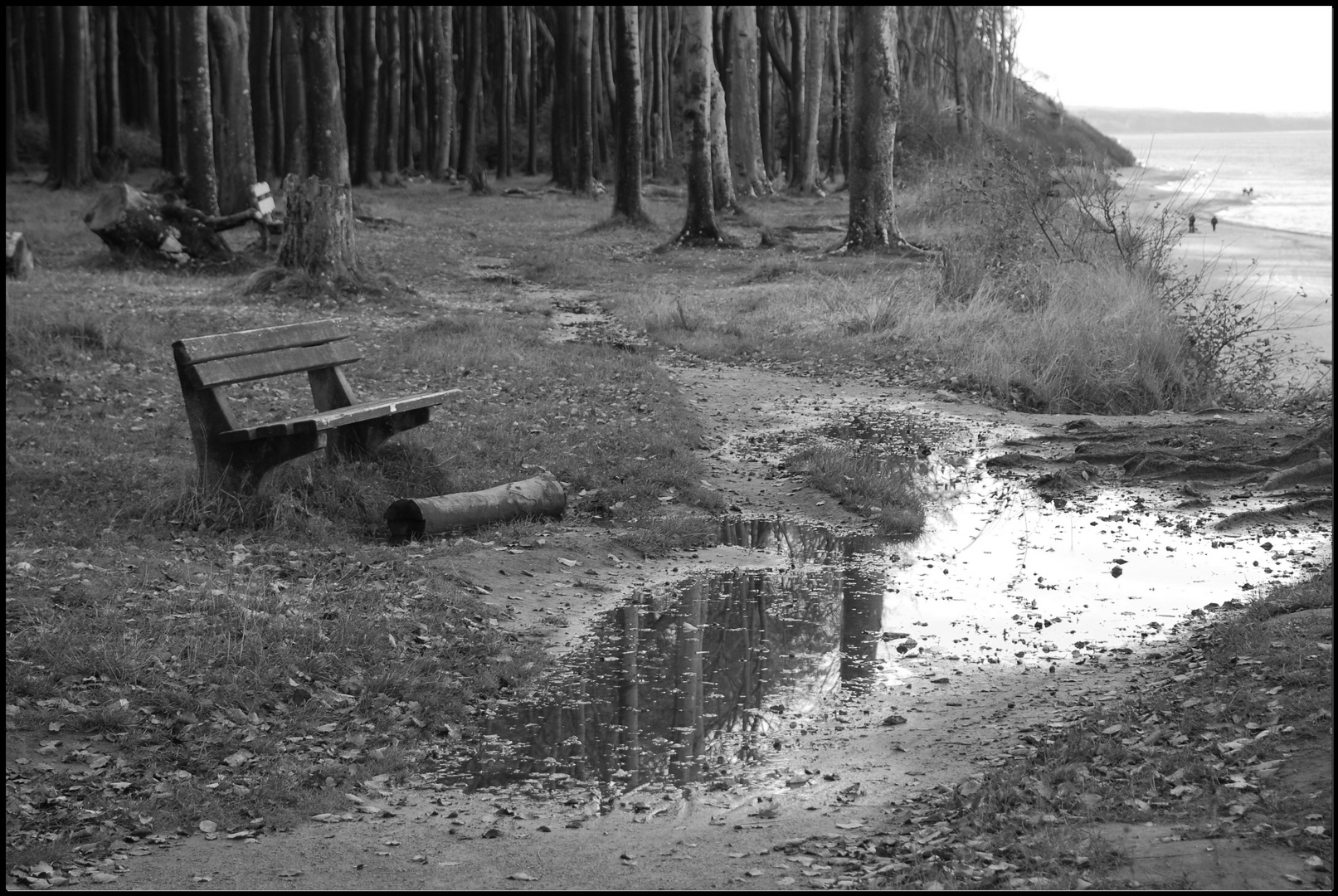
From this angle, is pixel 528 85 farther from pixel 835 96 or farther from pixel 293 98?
pixel 293 98

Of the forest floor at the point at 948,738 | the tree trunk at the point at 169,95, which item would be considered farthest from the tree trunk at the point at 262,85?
the forest floor at the point at 948,738

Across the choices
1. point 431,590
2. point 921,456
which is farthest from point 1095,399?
point 431,590

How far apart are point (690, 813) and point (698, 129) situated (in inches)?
745

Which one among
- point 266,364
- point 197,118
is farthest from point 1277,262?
point 266,364

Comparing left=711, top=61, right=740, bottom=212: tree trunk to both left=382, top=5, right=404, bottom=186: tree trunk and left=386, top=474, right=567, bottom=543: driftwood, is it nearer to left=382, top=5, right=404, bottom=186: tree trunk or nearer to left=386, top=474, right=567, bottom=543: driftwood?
left=382, top=5, right=404, bottom=186: tree trunk

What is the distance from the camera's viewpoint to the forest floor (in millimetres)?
3949

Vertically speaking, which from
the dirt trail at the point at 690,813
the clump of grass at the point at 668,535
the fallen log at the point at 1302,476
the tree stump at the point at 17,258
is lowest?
the dirt trail at the point at 690,813

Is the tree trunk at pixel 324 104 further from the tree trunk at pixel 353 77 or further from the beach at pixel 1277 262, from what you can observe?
the tree trunk at pixel 353 77

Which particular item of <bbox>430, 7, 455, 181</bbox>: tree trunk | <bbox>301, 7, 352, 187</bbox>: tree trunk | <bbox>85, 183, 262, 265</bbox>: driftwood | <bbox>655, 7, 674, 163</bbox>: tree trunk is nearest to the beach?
<bbox>301, 7, 352, 187</bbox>: tree trunk

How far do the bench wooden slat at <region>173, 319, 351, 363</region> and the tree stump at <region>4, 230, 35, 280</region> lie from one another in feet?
29.4

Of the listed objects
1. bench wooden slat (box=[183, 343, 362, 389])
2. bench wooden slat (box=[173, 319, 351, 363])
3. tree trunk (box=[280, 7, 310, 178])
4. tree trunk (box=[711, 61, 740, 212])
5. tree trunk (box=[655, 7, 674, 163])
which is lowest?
bench wooden slat (box=[183, 343, 362, 389])

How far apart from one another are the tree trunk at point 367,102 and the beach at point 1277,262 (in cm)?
1893

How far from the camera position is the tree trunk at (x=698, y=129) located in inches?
870

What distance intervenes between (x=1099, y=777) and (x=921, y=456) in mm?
5560
